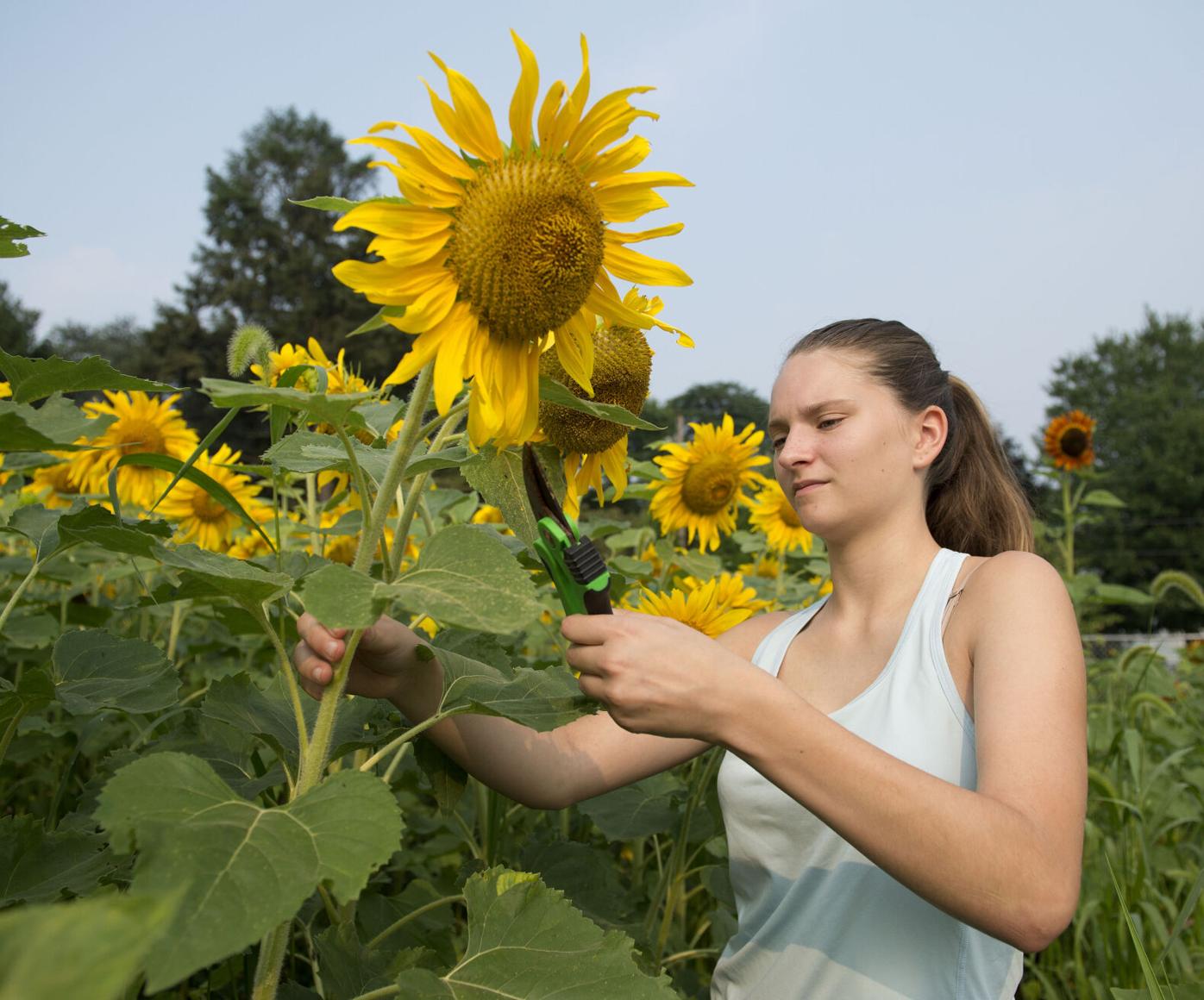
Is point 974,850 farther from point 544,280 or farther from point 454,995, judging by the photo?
point 544,280

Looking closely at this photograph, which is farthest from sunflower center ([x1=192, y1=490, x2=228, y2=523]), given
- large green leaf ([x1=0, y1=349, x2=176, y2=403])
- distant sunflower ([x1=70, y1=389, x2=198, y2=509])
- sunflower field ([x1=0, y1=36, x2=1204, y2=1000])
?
large green leaf ([x1=0, y1=349, x2=176, y2=403])

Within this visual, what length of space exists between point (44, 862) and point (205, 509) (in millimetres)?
1972

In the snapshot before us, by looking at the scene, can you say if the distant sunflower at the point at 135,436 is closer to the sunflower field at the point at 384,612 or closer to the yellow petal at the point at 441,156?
the sunflower field at the point at 384,612

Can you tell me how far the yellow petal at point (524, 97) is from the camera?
3.25 ft

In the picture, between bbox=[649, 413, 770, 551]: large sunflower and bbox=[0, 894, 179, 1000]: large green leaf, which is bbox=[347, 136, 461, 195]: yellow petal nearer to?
bbox=[0, 894, 179, 1000]: large green leaf

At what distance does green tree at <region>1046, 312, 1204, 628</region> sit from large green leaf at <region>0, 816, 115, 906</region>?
30.3 metres

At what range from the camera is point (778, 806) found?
5.58 feet

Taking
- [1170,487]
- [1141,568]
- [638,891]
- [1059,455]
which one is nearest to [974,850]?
[638,891]

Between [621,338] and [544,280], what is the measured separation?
403 millimetres

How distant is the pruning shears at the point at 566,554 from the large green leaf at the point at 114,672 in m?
0.58

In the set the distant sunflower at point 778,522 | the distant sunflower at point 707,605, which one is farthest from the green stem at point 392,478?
the distant sunflower at point 778,522

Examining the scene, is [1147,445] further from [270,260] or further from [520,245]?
[520,245]

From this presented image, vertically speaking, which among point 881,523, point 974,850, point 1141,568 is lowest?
point 974,850

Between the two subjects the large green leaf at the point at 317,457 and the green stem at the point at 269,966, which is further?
the large green leaf at the point at 317,457
